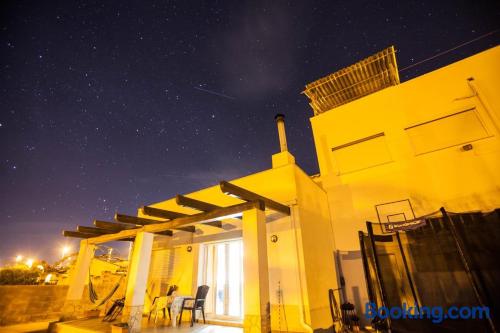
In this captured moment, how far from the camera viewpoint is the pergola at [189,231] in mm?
3825

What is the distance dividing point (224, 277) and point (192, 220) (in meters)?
2.51

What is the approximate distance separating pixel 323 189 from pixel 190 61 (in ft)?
27.6

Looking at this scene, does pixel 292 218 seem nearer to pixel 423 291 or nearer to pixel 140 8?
pixel 423 291

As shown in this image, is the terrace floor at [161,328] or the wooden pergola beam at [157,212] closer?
→ the terrace floor at [161,328]

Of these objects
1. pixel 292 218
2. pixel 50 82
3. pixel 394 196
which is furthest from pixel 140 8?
pixel 394 196

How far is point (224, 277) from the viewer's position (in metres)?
6.57

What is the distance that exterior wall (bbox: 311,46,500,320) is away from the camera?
583 centimetres

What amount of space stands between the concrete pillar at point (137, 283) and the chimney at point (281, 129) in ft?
15.6

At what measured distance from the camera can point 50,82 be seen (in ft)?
31.1

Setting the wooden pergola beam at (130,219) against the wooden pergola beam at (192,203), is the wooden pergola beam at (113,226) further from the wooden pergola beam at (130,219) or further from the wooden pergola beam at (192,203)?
the wooden pergola beam at (192,203)

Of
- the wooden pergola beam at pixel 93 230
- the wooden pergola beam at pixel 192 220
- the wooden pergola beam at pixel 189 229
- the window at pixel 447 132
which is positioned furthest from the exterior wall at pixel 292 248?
the window at pixel 447 132

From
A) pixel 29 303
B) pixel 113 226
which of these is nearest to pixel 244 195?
pixel 113 226

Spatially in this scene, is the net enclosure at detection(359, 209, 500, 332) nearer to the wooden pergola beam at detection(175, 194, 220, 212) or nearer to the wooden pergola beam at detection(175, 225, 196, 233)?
the wooden pergola beam at detection(175, 194, 220, 212)

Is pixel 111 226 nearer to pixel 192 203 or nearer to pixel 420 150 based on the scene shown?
pixel 192 203
